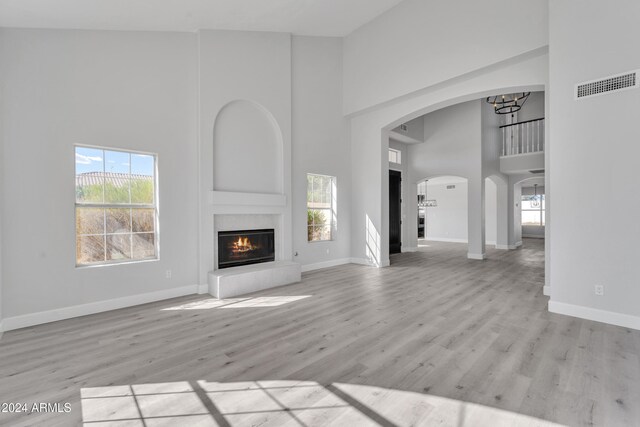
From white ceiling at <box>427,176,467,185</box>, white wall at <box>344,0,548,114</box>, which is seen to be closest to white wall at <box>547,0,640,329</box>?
white wall at <box>344,0,548,114</box>

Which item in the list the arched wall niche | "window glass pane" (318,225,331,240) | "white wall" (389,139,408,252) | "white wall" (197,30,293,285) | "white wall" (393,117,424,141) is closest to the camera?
"white wall" (197,30,293,285)

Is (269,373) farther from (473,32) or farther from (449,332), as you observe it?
(473,32)

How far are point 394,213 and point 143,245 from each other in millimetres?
7149

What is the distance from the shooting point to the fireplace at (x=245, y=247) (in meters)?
5.20

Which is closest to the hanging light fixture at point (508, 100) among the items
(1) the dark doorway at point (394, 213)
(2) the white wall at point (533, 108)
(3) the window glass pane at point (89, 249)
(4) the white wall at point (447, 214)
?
(2) the white wall at point (533, 108)

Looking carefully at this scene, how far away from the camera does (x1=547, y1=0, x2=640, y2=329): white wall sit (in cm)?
331

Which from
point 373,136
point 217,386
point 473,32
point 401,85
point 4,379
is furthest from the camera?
point 373,136

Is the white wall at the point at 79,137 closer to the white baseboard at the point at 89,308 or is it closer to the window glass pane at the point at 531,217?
the white baseboard at the point at 89,308

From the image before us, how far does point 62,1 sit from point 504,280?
7521 millimetres

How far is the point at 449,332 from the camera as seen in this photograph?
3197 millimetres

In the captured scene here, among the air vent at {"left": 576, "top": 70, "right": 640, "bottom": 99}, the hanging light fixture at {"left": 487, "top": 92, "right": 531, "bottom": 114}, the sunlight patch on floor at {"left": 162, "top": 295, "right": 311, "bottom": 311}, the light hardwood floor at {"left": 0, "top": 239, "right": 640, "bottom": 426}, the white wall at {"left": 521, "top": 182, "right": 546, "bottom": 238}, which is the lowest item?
the sunlight patch on floor at {"left": 162, "top": 295, "right": 311, "bottom": 311}

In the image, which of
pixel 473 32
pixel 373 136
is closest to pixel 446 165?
pixel 373 136

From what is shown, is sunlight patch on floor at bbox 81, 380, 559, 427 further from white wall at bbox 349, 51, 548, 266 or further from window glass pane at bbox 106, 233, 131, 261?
white wall at bbox 349, 51, 548, 266

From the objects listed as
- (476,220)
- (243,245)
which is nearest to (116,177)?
(243,245)
